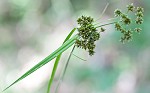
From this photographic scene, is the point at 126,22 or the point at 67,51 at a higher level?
the point at 67,51

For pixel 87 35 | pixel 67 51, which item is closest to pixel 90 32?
pixel 87 35

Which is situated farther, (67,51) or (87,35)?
(67,51)

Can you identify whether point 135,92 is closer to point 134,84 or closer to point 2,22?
point 134,84

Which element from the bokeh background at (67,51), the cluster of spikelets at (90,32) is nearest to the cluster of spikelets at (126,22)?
the cluster of spikelets at (90,32)

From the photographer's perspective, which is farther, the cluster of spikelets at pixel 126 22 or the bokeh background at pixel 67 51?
the bokeh background at pixel 67 51

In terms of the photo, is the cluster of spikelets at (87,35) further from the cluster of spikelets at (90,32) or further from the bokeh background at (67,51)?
the bokeh background at (67,51)

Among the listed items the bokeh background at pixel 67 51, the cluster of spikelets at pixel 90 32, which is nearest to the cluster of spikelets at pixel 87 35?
the cluster of spikelets at pixel 90 32

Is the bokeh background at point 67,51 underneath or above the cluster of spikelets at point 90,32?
above

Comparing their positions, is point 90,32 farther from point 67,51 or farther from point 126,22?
point 67,51

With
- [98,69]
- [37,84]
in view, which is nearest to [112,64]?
[98,69]
